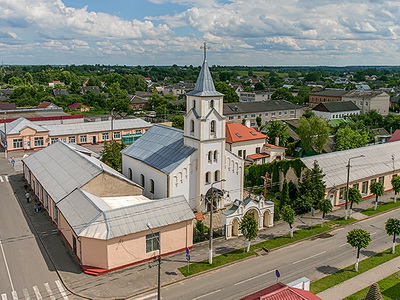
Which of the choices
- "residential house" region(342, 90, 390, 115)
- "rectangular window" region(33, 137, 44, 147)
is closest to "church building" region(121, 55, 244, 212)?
"rectangular window" region(33, 137, 44, 147)

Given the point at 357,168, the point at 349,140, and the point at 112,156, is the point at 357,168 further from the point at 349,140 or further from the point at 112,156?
the point at 112,156

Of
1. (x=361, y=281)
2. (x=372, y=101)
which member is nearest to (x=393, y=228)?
(x=361, y=281)

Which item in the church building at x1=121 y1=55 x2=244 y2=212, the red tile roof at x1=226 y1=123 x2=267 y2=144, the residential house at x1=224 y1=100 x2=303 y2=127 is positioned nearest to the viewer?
the church building at x1=121 y1=55 x2=244 y2=212

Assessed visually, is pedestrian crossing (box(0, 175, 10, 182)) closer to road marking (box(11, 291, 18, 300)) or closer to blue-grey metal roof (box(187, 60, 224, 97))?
road marking (box(11, 291, 18, 300))

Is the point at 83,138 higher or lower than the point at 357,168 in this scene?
lower

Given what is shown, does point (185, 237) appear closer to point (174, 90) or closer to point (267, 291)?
point (267, 291)

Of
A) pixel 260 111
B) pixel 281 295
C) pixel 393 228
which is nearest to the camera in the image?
pixel 281 295

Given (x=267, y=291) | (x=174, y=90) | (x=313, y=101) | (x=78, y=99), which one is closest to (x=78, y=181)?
(x=267, y=291)
